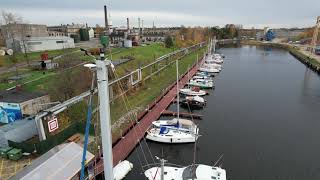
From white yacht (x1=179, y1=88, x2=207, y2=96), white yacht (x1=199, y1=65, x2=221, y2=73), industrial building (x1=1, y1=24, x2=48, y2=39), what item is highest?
industrial building (x1=1, y1=24, x2=48, y2=39)

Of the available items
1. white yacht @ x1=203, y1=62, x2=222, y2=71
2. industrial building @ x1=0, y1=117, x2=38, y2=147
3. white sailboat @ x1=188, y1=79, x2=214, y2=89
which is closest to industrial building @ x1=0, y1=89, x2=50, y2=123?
industrial building @ x1=0, y1=117, x2=38, y2=147

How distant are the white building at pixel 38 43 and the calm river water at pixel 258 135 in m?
59.9

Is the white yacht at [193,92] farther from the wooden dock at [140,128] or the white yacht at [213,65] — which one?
the white yacht at [213,65]

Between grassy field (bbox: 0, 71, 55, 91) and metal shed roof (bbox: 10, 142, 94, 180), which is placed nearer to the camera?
metal shed roof (bbox: 10, 142, 94, 180)

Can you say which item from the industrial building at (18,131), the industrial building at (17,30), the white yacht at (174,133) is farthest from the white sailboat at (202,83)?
the industrial building at (17,30)

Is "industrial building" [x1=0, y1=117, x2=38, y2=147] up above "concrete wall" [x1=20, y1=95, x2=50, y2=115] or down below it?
below

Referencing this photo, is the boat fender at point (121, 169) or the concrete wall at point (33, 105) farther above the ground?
the concrete wall at point (33, 105)

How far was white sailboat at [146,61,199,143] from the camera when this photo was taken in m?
33.1

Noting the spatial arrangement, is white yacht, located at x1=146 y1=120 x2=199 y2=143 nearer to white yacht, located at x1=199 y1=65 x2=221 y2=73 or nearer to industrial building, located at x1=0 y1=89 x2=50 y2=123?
industrial building, located at x1=0 y1=89 x2=50 y2=123

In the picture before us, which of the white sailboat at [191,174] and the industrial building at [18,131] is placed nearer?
the white sailboat at [191,174]

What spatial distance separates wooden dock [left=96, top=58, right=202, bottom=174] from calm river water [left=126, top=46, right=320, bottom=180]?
1.40m

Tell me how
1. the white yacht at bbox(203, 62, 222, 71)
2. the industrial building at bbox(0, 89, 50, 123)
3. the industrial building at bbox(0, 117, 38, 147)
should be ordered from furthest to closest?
the white yacht at bbox(203, 62, 222, 71)
the industrial building at bbox(0, 89, 50, 123)
the industrial building at bbox(0, 117, 38, 147)

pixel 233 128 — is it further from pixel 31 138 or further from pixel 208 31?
pixel 208 31

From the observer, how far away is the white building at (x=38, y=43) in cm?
7931
